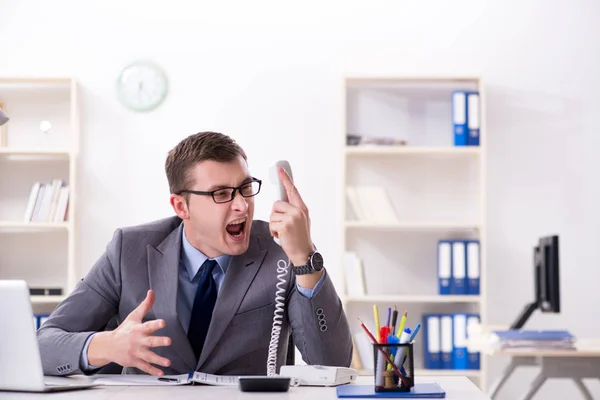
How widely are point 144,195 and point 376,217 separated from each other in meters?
1.32

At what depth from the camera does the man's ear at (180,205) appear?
2430mm

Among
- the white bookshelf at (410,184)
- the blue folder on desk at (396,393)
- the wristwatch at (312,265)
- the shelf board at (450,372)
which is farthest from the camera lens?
the white bookshelf at (410,184)

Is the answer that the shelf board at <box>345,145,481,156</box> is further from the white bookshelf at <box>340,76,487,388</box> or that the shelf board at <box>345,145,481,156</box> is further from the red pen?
the red pen

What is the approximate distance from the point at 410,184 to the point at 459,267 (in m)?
0.57

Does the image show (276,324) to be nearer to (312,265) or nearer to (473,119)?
(312,265)

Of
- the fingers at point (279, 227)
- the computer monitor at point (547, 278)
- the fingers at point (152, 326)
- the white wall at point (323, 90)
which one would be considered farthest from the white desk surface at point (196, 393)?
the white wall at point (323, 90)

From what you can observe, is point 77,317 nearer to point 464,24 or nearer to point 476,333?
point 476,333

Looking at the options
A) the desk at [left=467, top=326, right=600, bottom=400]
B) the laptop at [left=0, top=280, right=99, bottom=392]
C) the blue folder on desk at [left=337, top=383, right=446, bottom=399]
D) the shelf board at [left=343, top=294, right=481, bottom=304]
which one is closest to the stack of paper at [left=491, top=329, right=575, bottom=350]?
the desk at [left=467, top=326, right=600, bottom=400]

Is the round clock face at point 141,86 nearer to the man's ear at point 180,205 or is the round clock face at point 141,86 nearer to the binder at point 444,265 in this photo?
the binder at point 444,265

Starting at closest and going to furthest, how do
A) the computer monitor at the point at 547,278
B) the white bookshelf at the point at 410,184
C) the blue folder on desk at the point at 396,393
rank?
the blue folder on desk at the point at 396,393
the computer monitor at the point at 547,278
the white bookshelf at the point at 410,184

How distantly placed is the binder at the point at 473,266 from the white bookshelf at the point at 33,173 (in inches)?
84.7

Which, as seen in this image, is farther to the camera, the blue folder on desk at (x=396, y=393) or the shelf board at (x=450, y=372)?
the shelf board at (x=450, y=372)

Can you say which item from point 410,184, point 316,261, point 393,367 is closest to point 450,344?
point 410,184

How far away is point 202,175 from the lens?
2381 millimetres
